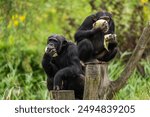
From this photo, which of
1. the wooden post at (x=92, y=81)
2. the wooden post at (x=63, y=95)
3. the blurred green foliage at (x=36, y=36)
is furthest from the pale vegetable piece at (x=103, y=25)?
the blurred green foliage at (x=36, y=36)

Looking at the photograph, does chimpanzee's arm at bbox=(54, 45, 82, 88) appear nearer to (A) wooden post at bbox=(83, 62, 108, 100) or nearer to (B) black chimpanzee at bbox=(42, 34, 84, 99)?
(B) black chimpanzee at bbox=(42, 34, 84, 99)

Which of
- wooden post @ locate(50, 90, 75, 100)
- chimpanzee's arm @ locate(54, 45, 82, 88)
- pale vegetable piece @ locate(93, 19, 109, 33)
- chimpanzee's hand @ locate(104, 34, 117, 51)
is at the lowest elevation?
wooden post @ locate(50, 90, 75, 100)

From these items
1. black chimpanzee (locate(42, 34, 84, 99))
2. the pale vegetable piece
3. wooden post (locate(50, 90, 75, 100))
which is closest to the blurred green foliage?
the pale vegetable piece

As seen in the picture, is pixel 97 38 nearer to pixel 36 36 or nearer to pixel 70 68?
pixel 70 68

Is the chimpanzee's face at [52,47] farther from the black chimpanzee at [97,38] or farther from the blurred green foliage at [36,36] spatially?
the blurred green foliage at [36,36]

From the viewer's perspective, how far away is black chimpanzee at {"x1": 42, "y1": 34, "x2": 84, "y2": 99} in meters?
7.52

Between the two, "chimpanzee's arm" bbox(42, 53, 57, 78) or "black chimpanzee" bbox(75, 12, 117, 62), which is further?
"black chimpanzee" bbox(75, 12, 117, 62)

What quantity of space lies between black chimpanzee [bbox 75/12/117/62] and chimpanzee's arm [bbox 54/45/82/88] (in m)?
0.56

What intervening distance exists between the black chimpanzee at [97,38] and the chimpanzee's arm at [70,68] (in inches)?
22.1

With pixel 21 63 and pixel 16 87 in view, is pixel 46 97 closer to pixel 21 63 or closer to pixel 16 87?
pixel 16 87

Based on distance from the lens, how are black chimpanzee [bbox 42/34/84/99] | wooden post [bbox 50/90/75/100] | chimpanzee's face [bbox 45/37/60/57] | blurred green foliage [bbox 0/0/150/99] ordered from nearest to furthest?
wooden post [bbox 50/90/75/100]
chimpanzee's face [bbox 45/37/60/57]
black chimpanzee [bbox 42/34/84/99]
blurred green foliage [bbox 0/0/150/99]

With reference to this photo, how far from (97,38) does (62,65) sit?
0.92 m

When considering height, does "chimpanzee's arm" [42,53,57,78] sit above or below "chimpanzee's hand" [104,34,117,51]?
below

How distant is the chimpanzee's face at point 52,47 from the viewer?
24.2ft
